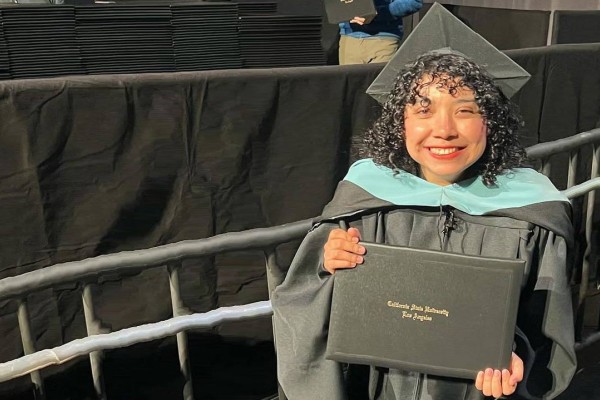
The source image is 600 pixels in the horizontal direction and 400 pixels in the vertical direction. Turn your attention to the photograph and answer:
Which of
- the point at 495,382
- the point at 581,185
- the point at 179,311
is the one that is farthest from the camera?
the point at 581,185

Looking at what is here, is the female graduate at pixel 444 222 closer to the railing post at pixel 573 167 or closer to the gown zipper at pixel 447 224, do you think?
the gown zipper at pixel 447 224

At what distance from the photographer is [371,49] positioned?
4844mm

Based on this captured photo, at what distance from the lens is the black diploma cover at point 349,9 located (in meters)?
4.25

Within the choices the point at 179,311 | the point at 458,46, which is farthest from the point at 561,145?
the point at 179,311

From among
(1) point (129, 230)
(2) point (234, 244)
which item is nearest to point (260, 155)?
(1) point (129, 230)

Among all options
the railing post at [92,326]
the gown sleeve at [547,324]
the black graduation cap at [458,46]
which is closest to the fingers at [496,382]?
the gown sleeve at [547,324]

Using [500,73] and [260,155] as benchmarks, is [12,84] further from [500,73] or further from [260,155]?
[500,73]

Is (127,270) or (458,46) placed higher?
(458,46)

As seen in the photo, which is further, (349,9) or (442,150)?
(349,9)

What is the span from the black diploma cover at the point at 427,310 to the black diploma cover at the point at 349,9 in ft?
9.69

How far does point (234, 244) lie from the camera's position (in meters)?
2.05

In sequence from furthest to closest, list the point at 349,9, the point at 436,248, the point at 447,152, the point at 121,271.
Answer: the point at 349,9
the point at 121,271
the point at 436,248
the point at 447,152

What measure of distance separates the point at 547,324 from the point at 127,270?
1.17 meters

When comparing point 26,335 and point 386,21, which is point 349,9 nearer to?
point 386,21
